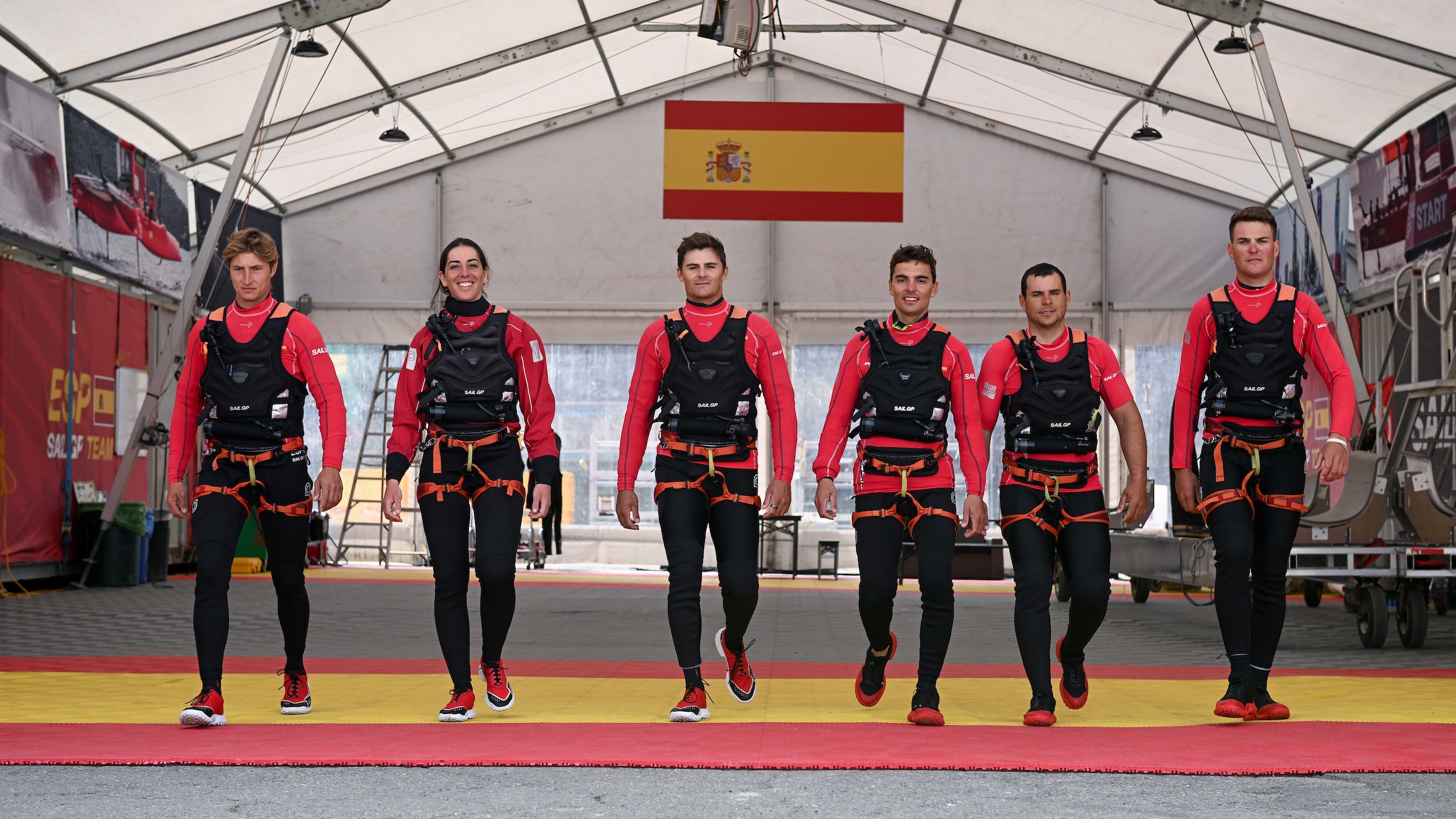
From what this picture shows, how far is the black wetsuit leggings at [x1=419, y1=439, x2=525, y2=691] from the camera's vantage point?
4.64 metres

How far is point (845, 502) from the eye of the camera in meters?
20.5

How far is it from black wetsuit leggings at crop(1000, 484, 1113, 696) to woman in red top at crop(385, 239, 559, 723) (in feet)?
5.35

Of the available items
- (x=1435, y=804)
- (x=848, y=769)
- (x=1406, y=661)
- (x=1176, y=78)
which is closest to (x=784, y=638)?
(x=1406, y=661)

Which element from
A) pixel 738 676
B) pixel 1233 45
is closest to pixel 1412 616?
pixel 738 676

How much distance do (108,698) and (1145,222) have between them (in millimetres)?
17202

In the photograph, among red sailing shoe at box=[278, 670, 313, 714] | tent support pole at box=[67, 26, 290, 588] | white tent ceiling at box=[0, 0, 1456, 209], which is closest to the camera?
red sailing shoe at box=[278, 670, 313, 714]

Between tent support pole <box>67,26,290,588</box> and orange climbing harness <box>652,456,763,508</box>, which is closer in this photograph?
orange climbing harness <box>652,456,763,508</box>

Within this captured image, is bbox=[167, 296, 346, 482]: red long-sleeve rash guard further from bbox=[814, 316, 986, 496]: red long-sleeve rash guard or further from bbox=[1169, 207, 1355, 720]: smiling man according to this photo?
bbox=[1169, 207, 1355, 720]: smiling man

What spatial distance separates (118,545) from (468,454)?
35.0 feet

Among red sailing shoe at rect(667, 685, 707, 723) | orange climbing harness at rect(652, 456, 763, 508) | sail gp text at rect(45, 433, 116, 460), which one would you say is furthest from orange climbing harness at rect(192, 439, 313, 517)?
sail gp text at rect(45, 433, 116, 460)

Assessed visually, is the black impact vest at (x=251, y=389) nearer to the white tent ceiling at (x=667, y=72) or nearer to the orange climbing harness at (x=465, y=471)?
the orange climbing harness at (x=465, y=471)

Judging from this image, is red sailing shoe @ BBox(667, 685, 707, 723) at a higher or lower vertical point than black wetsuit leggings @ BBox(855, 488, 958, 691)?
lower

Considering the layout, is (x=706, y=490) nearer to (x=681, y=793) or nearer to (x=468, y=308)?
(x=468, y=308)

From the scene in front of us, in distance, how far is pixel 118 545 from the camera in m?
13.9
